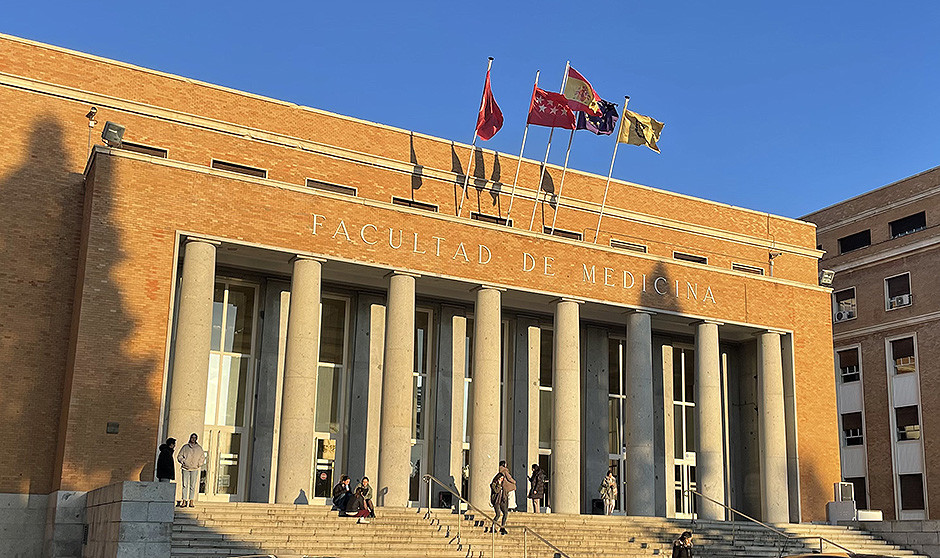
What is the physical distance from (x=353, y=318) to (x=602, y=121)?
33.2 ft

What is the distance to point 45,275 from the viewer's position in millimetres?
25688

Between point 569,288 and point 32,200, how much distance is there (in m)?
14.7

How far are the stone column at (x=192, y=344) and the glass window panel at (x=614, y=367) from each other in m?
14.8

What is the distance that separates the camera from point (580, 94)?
32156 millimetres

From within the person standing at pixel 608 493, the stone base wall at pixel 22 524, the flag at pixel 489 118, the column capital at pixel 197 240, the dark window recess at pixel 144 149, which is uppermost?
the flag at pixel 489 118

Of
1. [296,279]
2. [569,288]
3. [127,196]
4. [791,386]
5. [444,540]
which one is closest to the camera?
[444,540]

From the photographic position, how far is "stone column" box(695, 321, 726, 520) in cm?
3106

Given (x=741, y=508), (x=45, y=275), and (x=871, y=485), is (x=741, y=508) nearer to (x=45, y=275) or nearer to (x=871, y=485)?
(x=871, y=485)

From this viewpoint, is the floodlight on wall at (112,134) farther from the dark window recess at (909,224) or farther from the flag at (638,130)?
the dark window recess at (909,224)

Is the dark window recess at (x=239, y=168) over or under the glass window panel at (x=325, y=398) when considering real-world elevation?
over

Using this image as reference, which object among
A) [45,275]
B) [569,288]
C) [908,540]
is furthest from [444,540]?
[908,540]

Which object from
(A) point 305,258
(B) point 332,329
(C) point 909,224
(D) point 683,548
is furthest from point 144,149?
(C) point 909,224

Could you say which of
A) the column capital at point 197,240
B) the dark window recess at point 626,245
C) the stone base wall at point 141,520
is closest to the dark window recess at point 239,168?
the column capital at point 197,240

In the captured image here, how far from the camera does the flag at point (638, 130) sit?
109 feet
